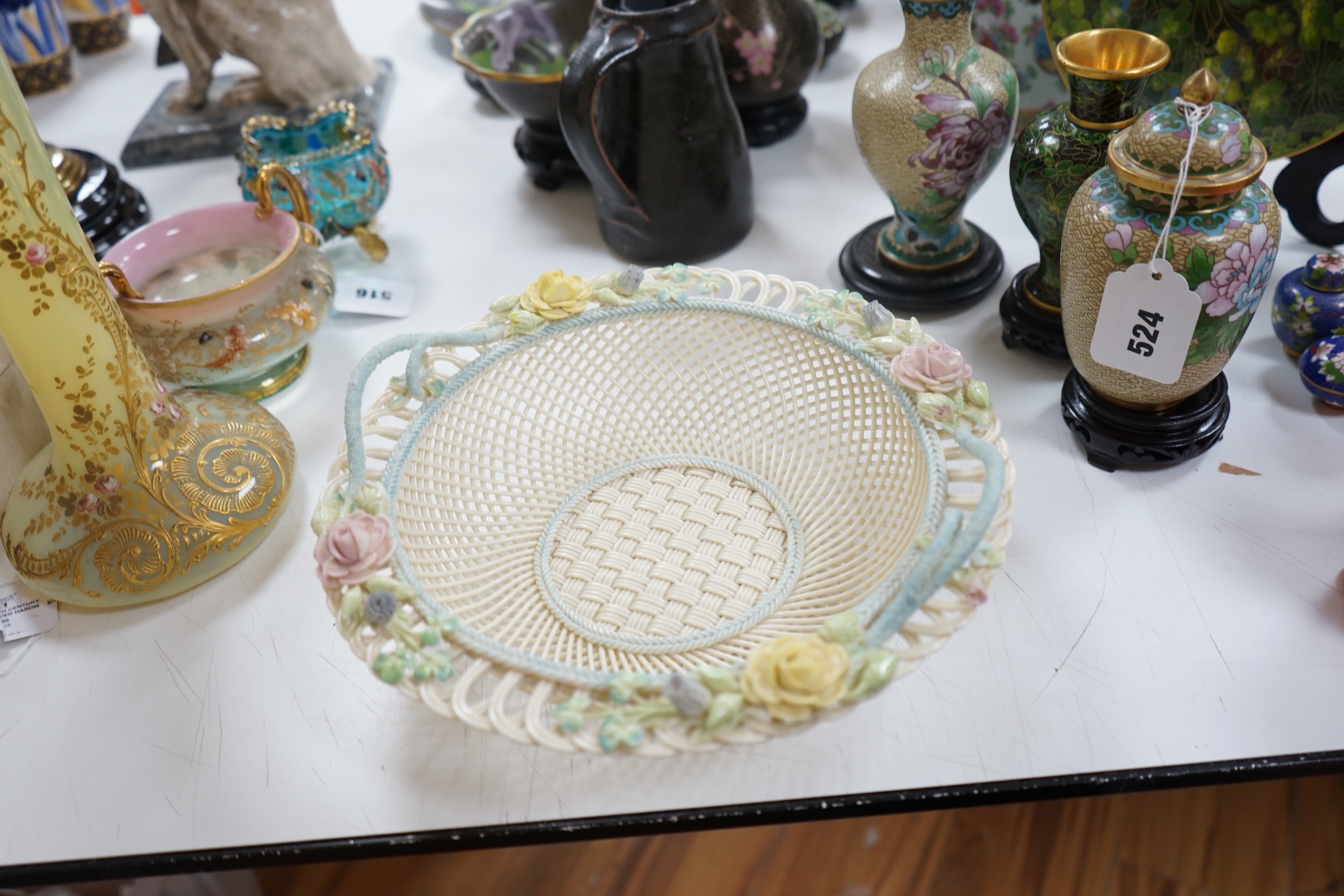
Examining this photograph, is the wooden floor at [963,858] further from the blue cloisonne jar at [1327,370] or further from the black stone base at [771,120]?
the black stone base at [771,120]

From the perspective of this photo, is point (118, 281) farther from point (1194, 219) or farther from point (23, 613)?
point (1194, 219)

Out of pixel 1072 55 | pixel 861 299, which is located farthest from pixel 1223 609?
pixel 1072 55

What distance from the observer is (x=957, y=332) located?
102 cm

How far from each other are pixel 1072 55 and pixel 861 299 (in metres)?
0.28

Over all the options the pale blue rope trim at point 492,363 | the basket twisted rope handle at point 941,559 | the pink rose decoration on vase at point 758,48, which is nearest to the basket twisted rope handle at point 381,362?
the pale blue rope trim at point 492,363

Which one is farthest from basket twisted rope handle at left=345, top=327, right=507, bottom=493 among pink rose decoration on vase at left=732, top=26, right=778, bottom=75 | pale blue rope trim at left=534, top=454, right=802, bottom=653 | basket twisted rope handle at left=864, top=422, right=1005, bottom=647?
pink rose decoration on vase at left=732, top=26, right=778, bottom=75

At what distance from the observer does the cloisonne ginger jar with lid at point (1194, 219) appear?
2.20 ft

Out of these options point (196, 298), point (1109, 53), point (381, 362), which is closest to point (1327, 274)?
point (1109, 53)

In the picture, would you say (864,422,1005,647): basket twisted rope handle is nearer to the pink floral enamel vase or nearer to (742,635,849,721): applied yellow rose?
(742,635,849,721): applied yellow rose

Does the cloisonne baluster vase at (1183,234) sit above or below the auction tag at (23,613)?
above

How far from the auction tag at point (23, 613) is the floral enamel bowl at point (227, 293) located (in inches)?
9.1

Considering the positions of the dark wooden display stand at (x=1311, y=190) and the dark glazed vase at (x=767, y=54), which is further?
the dark glazed vase at (x=767, y=54)

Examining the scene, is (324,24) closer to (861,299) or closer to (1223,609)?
(861,299)

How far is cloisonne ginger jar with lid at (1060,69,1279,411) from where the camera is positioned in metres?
0.67
